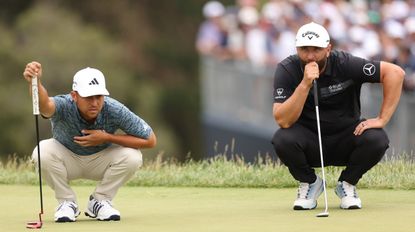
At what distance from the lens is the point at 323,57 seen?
10.7m

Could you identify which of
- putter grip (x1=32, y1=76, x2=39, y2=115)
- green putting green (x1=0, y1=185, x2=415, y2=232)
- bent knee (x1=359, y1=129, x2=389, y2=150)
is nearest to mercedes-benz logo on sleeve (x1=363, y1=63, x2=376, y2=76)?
bent knee (x1=359, y1=129, x2=389, y2=150)

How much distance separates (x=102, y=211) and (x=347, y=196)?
5.61 feet

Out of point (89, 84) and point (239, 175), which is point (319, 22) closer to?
point (239, 175)

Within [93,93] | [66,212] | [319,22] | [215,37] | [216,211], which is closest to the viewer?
[93,93]

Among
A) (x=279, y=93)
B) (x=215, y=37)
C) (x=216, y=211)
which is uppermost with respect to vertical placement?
(x=215, y=37)

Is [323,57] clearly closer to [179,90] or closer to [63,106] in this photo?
[63,106]

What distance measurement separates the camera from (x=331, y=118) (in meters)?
11.0

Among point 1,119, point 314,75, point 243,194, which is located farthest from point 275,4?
point 1,119

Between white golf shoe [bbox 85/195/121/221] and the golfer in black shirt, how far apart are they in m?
1.26

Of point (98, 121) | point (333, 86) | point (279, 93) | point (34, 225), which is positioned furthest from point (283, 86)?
point (34, 225)

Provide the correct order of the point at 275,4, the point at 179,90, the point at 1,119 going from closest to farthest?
the point at 275,4 → the point at 1,119 → the point at 179,90

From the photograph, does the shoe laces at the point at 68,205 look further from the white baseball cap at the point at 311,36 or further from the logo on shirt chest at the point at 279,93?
the white baseball cap at the point at 311,36

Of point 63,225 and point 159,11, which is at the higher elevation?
point 159,11

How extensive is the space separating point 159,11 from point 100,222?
40.5 metres
